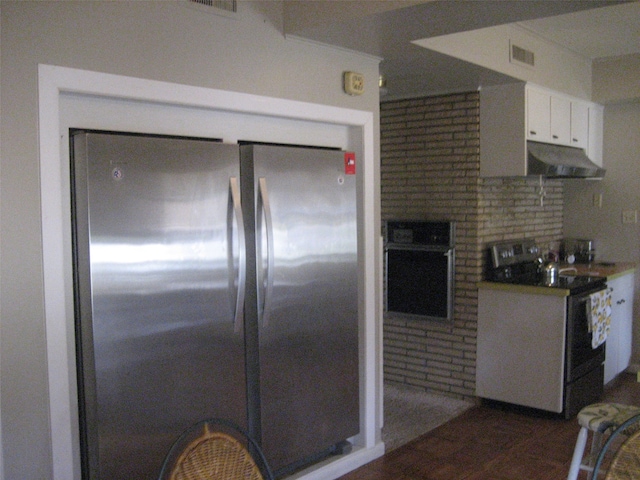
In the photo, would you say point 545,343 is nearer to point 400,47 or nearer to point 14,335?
point 400,47

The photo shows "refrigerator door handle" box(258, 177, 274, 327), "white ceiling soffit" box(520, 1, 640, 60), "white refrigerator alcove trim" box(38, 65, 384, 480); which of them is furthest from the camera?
"white ceiling soffit" box(520, 1, 640, 60)

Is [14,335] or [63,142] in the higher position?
[63,142]

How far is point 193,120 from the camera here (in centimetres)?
271

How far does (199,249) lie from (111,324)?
460mm

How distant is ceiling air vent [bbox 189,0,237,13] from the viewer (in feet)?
8.57

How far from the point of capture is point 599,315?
14.3 ft

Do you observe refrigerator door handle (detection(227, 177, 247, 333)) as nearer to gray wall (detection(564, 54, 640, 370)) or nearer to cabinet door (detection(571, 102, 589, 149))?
cabinet door (detection(571, 102, 589, 149))

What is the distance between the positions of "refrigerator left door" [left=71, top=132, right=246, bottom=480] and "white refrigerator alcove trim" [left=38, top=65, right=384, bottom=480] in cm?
8

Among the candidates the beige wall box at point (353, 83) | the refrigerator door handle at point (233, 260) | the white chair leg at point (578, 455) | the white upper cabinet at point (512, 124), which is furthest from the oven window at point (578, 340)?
the refrigerator door handle at point (233, 260)

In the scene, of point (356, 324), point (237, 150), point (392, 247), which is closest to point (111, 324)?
point (237, 150)

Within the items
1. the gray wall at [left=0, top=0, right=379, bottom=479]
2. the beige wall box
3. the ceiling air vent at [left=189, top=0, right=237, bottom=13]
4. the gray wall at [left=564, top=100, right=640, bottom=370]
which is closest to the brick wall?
the gray wall at [left=564, top=100, right=640, bottom=370]

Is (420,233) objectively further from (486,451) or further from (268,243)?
(268,243)

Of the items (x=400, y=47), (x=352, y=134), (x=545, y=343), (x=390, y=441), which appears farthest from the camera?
(x=545, y=343)

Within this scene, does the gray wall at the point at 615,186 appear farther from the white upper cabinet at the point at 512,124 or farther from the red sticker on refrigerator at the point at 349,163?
the red sticker on refrigerator at the point at 349,163
